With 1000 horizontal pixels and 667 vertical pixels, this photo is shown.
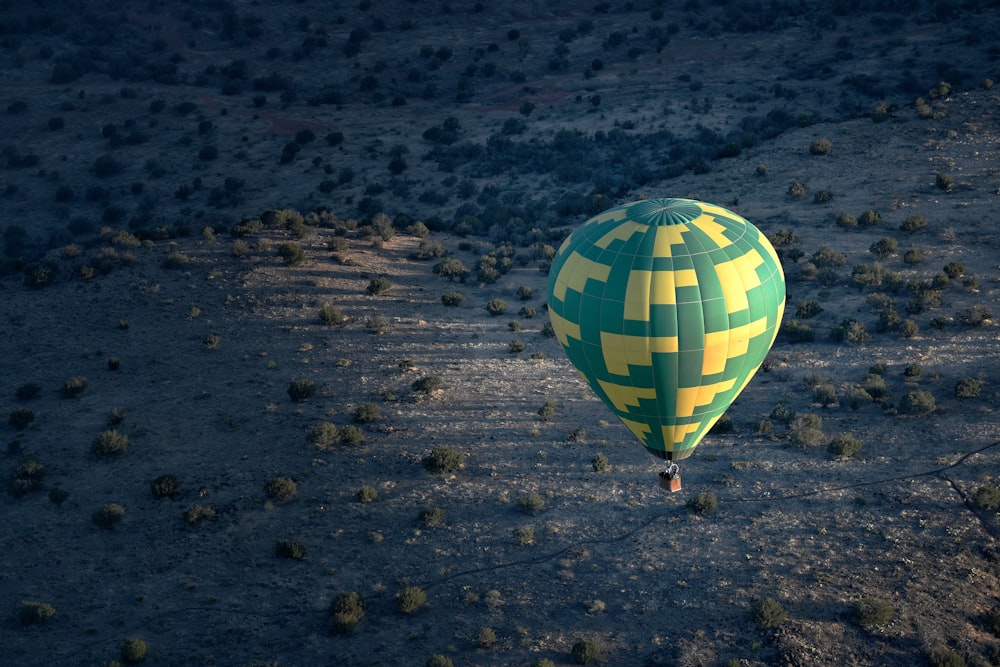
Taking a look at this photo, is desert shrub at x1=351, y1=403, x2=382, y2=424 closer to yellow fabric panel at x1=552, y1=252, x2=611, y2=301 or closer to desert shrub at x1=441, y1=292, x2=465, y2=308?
desert shrub at x1=441, y1=292, x2=465, y2=308

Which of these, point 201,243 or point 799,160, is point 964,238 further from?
point 201,243

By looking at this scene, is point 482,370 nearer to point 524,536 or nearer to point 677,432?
point 524,536

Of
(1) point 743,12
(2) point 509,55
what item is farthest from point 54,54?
(1) point 743,12

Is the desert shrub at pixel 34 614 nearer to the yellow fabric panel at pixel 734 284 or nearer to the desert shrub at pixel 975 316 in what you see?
the yellow fabric panel at pixel 734 284

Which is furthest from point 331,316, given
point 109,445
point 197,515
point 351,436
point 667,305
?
point 667,305

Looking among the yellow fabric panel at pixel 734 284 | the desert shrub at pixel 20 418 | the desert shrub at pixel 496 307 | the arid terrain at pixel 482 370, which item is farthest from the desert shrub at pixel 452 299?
the yellow fabric panel at pixel 734 284

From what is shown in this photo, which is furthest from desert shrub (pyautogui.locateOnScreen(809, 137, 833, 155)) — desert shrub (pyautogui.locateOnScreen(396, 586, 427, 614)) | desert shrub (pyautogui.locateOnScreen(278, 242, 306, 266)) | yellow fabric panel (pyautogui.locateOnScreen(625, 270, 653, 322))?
desert shrub (pyautogui.locateOnScreen(396, 586, 427, 614))
